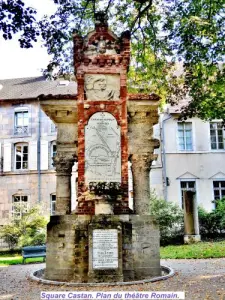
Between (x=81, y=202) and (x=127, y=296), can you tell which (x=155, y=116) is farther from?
(x=127, y=296)

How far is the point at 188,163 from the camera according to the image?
26.5 metres

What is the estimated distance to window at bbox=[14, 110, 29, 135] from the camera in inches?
1128

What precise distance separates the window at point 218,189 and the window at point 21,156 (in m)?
13.7

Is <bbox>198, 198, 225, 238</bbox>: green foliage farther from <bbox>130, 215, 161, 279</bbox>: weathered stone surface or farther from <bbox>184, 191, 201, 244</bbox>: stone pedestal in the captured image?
<bbox>130, 215, 161, 279</bbox>: weathered stone surface

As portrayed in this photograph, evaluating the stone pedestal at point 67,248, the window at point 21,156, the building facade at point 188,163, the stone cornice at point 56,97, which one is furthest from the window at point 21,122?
the stone pedestal at point 67,248

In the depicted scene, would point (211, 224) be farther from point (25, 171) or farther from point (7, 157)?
point (7, 157)

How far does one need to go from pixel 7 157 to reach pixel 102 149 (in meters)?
19.3

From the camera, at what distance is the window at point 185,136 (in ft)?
88.1

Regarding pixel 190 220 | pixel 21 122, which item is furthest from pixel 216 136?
pixel 21 122

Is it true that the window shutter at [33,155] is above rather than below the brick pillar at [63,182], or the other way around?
above

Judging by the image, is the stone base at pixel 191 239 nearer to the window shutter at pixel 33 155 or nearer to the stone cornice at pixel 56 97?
the stone cornice at pixel 56 97

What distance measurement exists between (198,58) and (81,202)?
7.00m
